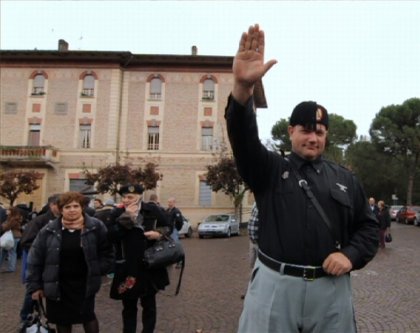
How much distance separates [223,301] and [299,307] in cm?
582

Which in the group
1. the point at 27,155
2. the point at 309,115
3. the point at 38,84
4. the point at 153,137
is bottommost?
the point at 309,115

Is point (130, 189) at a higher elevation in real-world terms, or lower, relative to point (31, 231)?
higher

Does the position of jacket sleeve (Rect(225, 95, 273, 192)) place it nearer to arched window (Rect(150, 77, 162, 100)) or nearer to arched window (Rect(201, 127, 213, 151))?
arched window (Rect(201, 127, 213, 151))

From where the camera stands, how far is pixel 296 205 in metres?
2.46

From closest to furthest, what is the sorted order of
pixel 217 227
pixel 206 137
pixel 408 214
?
pixel 217 227, pixel 206 137, pixel 408 214

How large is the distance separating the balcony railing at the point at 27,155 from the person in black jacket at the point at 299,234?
103 ft

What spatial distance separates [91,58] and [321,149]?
33072 millimetres

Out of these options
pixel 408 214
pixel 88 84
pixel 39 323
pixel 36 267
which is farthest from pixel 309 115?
pixel 408 214

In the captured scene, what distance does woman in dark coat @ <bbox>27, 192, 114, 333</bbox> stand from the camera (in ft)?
14.6

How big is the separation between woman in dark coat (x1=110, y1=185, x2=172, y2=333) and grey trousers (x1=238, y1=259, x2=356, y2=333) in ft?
8.38

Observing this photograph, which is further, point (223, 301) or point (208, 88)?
point (208, 88)

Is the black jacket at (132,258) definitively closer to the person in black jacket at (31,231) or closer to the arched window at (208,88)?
the person in black jacket at (31,231)

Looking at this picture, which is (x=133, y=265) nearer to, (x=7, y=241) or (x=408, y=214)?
(x=7, y=241)

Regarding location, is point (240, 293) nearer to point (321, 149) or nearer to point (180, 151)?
point (321, 149)
